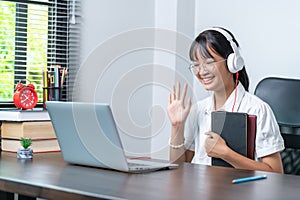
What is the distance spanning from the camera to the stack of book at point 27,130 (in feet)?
6.34

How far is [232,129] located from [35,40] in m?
1.21

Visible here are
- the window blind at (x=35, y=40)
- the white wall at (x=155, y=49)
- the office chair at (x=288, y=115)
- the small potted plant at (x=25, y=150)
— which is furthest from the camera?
the white wall at (x=155, y=49)

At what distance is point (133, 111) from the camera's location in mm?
3016

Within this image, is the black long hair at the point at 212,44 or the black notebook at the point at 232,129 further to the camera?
the black long hair at the point at 212,44

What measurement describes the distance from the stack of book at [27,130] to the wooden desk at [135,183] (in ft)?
0.76

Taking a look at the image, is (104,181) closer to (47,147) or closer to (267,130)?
(47,147)

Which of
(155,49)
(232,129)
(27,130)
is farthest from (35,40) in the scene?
(232,129)

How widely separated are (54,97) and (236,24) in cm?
102

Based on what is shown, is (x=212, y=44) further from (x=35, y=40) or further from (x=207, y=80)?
(x=35, y=40)

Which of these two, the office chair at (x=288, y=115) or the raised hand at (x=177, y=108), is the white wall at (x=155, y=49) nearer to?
the office chair at (x=288, y=115)

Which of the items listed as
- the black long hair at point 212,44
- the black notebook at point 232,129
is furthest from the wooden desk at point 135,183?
the black long hair at point 212,44

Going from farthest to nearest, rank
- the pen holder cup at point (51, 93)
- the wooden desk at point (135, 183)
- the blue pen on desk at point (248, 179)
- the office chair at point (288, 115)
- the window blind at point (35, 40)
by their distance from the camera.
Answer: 1. the window blind at point (35, 40)
2. the pen holder cup at point (51, 93)
3. the office chair at point (288, 115)
4. the blue pen on desk at point (248, 179)
5. the wooden desk at point (135, 183)

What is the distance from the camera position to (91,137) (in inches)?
62.4

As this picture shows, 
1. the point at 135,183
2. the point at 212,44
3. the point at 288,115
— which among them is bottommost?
the point at 135,183
